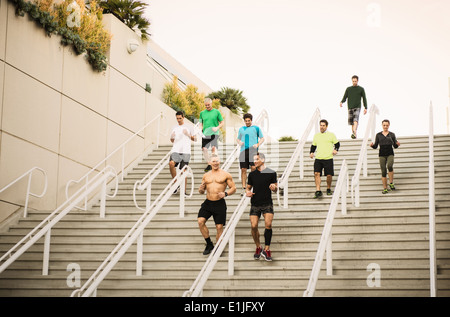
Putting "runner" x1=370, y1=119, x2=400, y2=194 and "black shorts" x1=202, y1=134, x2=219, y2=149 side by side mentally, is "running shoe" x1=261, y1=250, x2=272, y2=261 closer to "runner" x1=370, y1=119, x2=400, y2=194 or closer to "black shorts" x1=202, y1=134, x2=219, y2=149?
"runner" x1=370, y1=119, x2=400, y2=194

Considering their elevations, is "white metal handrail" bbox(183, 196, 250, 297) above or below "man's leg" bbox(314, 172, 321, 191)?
below

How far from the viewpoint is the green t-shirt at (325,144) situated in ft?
40.3

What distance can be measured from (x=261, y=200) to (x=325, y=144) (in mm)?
2788

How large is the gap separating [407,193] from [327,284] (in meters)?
3.25

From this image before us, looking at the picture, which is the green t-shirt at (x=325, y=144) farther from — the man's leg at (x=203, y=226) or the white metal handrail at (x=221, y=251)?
the man's leg at (x=203, y=226)

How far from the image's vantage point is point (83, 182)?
45.8ft

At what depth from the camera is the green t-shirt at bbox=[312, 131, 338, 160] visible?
40.3 feet

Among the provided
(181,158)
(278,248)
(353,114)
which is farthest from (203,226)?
(353,114)

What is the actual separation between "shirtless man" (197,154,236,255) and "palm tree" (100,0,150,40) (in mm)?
7221

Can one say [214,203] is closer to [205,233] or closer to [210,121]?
[205,233]

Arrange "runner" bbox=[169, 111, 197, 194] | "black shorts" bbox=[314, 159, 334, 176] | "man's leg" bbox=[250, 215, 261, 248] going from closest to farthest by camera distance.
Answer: "man's leg" bbox=[250, 215, 261, 248] → "black shorts" bbox=[314, 159, 334, 176] → "runner" bbox=[169, 111, 197, 194]

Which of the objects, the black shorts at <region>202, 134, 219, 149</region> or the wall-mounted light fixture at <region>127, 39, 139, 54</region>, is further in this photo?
the wall-mounted light fixture at <region>127, 39, 139, 54</region>

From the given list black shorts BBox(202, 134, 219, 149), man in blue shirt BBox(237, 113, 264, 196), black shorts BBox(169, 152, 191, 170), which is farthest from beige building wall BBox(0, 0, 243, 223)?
man in blue shirt BBox(237, 113, 264, 196)
